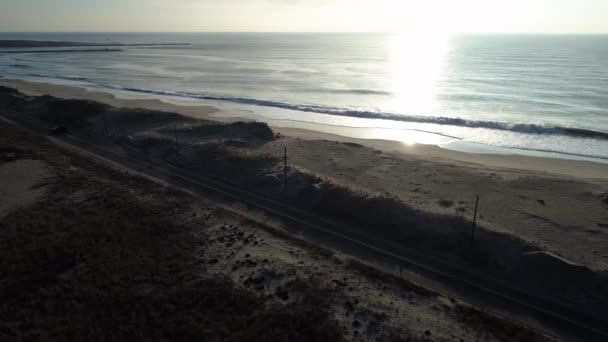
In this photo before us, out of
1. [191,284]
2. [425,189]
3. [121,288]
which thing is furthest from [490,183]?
[121,288]

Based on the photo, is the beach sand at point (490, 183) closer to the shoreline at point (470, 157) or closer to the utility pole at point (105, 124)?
the shoreline at point (470, 157)

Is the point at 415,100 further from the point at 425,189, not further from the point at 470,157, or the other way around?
the point at 425,189

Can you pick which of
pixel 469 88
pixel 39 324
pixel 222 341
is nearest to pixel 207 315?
pixel 222 341

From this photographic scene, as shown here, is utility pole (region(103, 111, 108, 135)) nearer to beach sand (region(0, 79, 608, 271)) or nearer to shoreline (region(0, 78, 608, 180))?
shoreline (region(0, 78, 608, 180))

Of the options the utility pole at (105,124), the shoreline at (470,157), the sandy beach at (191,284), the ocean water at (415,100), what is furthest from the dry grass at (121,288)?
the ocean water at (415,100)

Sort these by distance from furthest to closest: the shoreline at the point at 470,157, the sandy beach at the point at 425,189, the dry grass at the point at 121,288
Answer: the shoreline at the point at 470,157, the sandy beach at the point at 425,189, the dry grass at the point at 121,288

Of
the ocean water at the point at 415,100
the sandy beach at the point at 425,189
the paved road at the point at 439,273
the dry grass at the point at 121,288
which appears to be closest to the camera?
the dry grass at the point at 121,288
